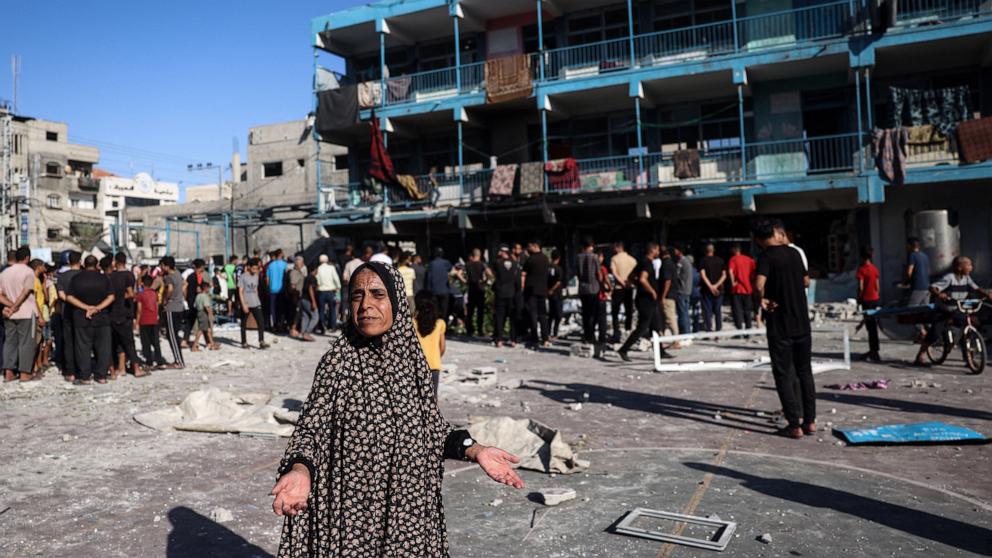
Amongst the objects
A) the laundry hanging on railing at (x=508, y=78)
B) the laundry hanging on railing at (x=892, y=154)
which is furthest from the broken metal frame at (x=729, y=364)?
the laundry hanging on railing at (x=508, y=78)

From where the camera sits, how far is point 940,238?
13.2 m

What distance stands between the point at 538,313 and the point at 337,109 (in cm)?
1442

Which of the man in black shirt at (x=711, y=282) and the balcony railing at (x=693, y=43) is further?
the balcony railing at (x=693, y=43)

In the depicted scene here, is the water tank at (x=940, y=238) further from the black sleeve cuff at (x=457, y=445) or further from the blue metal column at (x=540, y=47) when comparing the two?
the black sleeve cuff at (x=457, y=445)

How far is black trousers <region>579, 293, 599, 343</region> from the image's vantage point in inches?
495

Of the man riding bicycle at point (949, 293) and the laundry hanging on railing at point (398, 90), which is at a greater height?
the laundry hanging on railing at point (398, 90)

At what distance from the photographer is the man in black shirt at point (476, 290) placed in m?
14.5

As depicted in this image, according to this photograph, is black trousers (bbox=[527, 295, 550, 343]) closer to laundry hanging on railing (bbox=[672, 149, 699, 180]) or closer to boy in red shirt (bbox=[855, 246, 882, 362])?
boy in red shirt (bbox=[855, 246, 882, 362])

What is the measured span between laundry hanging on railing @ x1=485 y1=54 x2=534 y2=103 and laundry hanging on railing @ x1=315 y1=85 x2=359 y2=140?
4.89 m

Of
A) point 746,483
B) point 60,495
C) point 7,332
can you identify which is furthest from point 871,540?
point 7,332

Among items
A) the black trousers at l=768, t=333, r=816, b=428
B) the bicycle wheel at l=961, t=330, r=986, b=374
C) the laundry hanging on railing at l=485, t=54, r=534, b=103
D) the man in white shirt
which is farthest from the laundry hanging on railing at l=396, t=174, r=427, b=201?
the black trousers at l=768, t=333, r=816, b=428

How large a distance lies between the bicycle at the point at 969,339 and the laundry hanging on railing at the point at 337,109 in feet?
63.2

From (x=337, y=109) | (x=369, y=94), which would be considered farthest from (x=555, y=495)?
(x=337, y=109)

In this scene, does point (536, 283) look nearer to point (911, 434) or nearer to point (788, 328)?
point (788, 328)
